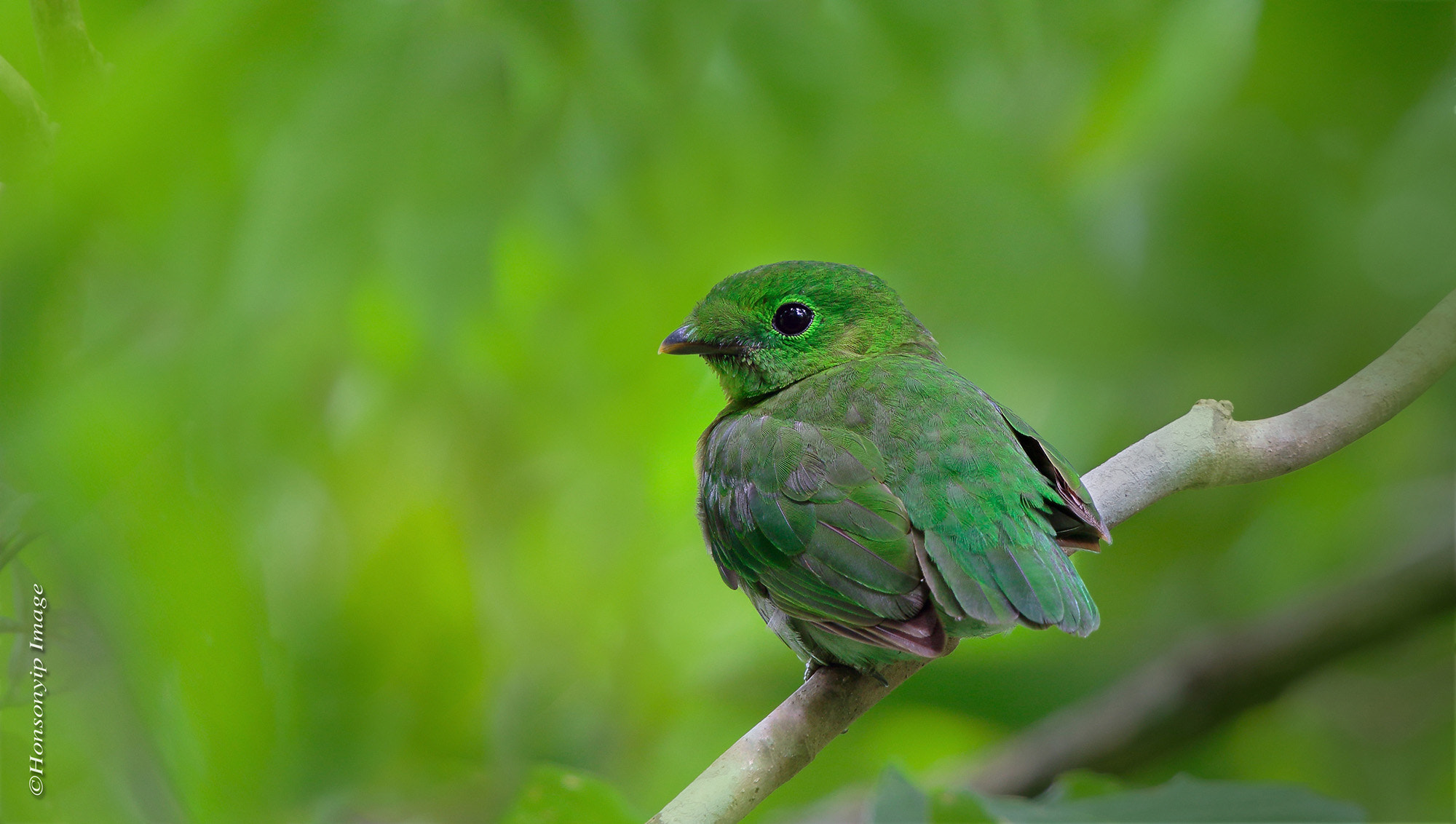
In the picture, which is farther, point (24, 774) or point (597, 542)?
point (597, 542)

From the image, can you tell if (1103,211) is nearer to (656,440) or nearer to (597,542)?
(656,440)

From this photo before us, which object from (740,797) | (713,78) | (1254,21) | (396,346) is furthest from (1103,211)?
(740,797)

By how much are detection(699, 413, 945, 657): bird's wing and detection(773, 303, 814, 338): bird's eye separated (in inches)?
6.4

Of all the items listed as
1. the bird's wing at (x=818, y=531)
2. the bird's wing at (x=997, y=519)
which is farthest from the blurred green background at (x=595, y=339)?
the bird's wing at (x=997, y=519)

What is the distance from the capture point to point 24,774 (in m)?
1.51

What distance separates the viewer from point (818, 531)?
1246 mm

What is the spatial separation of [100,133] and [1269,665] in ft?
6.30

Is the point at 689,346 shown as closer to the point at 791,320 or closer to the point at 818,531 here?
the point at 791,320

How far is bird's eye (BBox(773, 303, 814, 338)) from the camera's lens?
1601 mm


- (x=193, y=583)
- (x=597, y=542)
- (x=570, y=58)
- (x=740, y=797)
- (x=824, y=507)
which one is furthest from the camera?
(x=597, y=542)

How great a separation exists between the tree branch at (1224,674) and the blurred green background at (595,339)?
137mm

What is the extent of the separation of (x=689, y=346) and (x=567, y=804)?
2.16 feet

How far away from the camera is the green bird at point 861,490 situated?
1.16 meters

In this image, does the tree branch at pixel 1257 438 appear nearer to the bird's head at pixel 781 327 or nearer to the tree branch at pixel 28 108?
the bird's head at pixel 781 327
